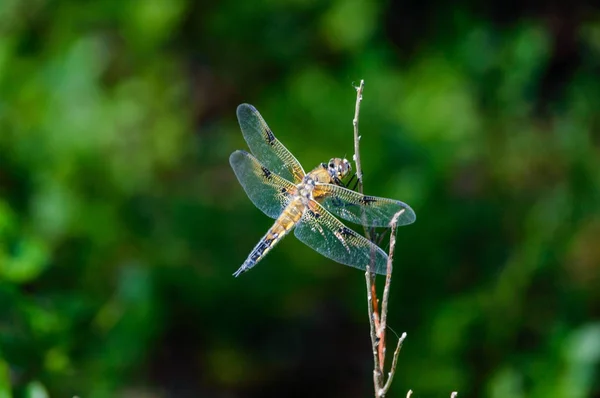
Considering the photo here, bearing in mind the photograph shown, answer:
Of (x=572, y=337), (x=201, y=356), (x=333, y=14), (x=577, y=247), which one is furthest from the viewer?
(x=333, y=14)

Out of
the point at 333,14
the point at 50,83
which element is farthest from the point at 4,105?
the point at 333,14

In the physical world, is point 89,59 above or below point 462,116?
below

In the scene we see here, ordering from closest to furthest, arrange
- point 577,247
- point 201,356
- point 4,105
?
point 4,105
point 201,356
point 577,247

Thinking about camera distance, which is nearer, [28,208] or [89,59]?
[28,208]

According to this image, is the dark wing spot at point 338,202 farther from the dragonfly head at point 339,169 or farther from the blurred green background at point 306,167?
the blurred green background at point 306,167

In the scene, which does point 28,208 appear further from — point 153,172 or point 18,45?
point 18,45

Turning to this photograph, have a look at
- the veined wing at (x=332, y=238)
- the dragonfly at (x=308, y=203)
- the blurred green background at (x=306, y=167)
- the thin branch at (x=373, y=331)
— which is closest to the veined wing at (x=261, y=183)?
the dragonfly at (x=308, y=203)

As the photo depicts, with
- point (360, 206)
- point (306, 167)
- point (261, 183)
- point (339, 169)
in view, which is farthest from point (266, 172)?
point (306, 167)
